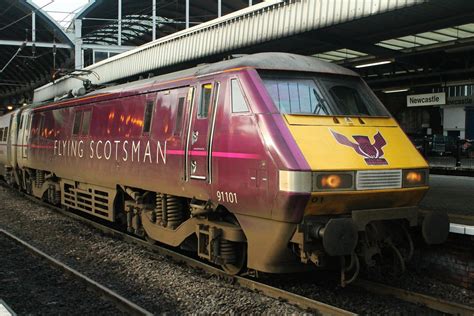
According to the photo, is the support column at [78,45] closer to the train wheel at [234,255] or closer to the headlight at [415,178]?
the train wheel at [234,255]

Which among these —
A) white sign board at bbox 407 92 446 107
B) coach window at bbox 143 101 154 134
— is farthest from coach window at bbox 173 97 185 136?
white sign board at bbox 407 92 446 107

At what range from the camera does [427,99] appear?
45.8 ft

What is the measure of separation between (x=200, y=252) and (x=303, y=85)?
267cm

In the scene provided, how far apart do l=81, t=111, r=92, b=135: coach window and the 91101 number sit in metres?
5.18

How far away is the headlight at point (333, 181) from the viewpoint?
17.6ft

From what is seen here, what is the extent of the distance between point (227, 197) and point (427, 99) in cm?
969

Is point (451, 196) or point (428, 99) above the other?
point (428, 99)

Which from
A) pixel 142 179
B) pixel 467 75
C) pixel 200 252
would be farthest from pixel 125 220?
pixel 467 75

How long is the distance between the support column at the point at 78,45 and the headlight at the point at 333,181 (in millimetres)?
28840

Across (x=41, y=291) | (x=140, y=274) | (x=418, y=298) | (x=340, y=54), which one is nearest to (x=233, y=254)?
(x=140, y=274)

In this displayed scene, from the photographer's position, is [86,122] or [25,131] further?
[25,131]

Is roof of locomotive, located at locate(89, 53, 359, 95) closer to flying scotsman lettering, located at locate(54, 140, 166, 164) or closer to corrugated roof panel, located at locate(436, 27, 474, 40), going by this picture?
flying scotsman lettering, located at locate(54, 140, 166, 164)

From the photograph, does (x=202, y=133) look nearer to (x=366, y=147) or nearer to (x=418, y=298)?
(x=366, y=147)

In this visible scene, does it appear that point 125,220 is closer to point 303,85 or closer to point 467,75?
point 303,85
